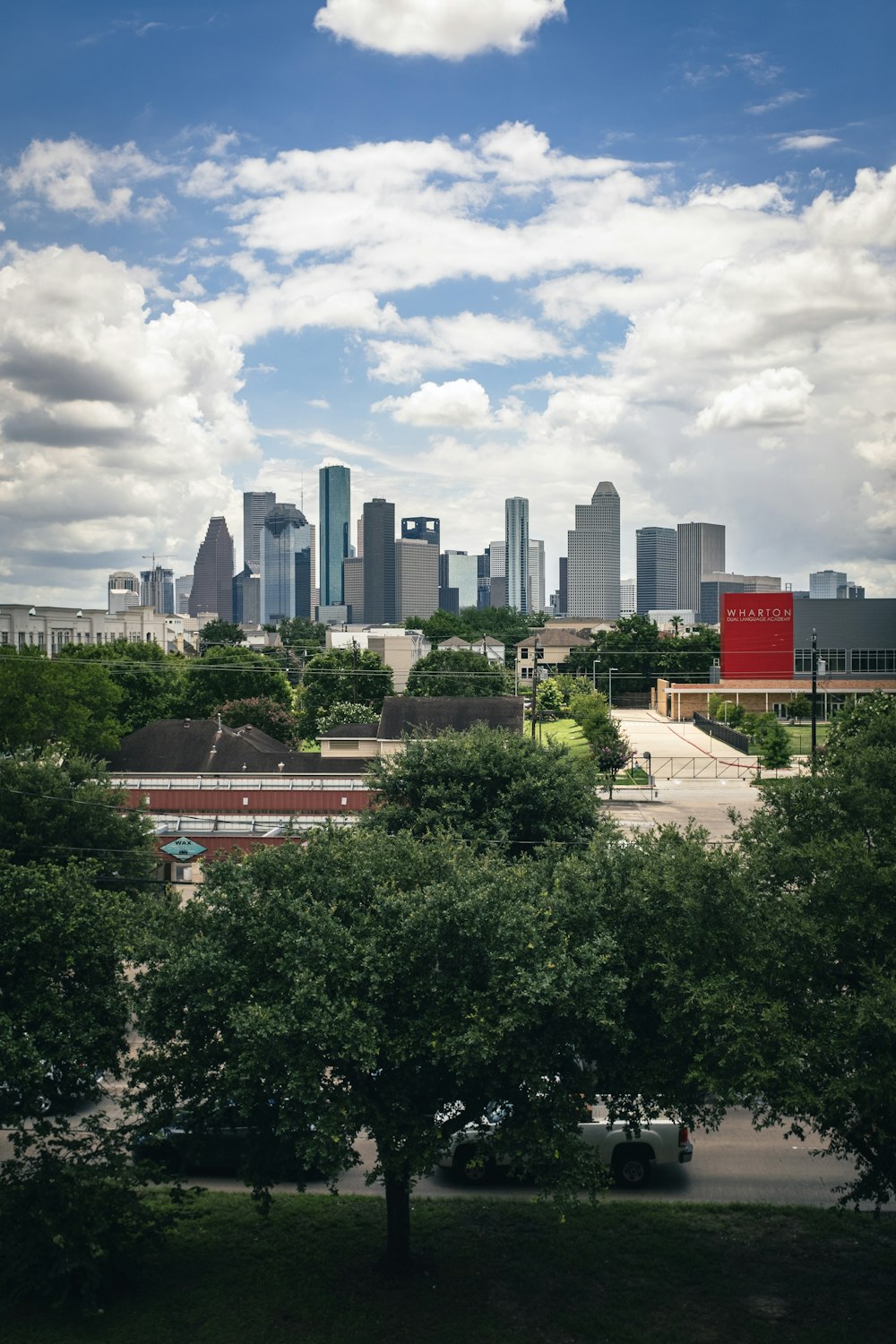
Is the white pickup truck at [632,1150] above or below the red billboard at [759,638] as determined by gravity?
below

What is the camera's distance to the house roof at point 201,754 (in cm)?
4794

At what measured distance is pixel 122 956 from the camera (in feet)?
46.5

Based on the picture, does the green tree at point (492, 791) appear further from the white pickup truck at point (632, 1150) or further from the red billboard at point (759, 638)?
the red billboard at point (759, 638)

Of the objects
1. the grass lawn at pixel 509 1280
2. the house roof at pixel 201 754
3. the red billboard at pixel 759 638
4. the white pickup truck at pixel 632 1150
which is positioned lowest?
the grass lawn at pixel 509 1280

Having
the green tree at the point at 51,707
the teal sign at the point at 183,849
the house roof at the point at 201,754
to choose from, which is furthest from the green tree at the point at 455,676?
the teal sign at the point at 183,849

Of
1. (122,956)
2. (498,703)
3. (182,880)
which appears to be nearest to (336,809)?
(182,880)

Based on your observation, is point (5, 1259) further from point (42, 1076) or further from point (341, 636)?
point (341, 636)

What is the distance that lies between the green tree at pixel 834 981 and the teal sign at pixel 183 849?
952 inches

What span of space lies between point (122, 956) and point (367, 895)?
3.55 meters

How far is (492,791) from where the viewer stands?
91.1 ft

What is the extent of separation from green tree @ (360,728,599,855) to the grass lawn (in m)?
11.2

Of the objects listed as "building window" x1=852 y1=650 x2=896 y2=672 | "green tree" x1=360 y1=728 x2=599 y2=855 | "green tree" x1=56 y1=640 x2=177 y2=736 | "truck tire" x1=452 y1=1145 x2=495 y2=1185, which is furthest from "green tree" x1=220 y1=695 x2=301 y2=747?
"truck tire" x1=452 y1=1145 x2=495 y2=1185

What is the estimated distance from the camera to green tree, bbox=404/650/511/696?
91125mm

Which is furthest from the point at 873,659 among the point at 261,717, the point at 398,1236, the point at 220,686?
the point at 398,1236
